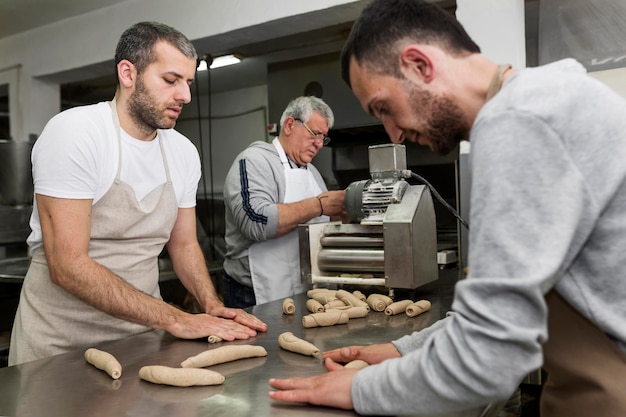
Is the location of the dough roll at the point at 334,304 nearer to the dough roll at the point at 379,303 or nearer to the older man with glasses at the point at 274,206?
the dough roll at the point at 379,303

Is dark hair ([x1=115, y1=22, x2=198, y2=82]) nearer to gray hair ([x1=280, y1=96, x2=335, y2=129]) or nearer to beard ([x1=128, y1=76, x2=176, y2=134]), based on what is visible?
beard ([x1=128, y1=76, x2=176, y2=134])

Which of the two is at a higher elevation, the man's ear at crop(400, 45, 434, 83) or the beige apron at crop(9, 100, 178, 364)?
the man's ear at crop(400, 45, 434, 83)

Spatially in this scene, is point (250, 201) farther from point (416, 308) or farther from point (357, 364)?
point (357, 364)

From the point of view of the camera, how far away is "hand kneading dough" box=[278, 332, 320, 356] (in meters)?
1.38

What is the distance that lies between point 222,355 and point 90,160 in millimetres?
844

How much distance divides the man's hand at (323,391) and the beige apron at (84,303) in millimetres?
986

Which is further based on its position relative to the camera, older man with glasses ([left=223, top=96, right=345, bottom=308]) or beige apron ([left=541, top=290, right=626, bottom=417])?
older man with glasses ([left=223, top=96, right=345, bottom=308])

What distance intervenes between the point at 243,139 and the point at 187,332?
4564 mm

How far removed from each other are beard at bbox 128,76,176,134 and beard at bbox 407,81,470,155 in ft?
3.95

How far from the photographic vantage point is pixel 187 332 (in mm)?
1599

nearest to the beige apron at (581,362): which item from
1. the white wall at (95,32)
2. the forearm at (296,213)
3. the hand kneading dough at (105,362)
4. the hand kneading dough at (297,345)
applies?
the hand kneading dough at (297,345)

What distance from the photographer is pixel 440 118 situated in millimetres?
987

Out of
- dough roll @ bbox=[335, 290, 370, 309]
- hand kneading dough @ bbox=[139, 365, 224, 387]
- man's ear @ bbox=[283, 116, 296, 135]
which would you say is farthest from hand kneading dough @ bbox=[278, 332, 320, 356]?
man's ear @ bbox=[283, 116, 296, 135]

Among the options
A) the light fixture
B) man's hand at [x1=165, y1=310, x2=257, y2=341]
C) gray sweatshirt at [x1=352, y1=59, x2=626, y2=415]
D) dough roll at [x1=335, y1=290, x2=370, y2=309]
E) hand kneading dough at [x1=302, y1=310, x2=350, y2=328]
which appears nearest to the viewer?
gray sweatshirt at [x1=352, y1=59, x2=626, y2=415]
